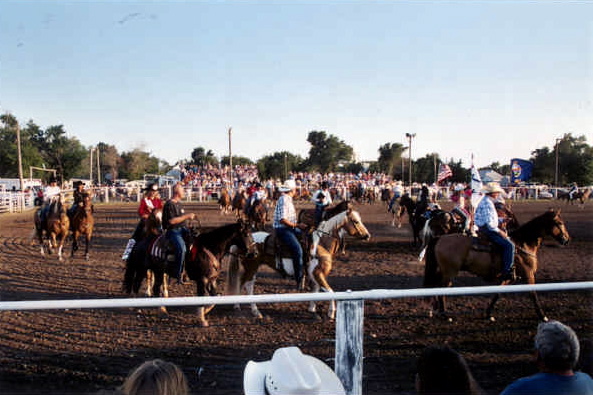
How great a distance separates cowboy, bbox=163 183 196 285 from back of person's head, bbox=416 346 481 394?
5.32 m

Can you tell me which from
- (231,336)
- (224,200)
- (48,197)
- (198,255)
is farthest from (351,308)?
(224,200)

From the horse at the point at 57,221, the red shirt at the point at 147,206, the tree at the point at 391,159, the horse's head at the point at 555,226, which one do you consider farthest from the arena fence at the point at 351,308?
the tree at the point at 391,159

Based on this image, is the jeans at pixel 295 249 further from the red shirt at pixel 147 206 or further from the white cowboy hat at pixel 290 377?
the white cowboy hat at pixel 290 377

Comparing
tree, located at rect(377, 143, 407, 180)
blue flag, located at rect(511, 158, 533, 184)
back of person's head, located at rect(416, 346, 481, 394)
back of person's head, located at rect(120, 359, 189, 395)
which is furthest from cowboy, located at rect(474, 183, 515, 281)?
tree, located at rect(377, 143, 407, 180)

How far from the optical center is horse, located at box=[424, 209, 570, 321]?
269 inches

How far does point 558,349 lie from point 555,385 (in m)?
0.17

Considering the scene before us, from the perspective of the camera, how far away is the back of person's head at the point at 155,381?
1591mm

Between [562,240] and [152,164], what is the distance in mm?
73573

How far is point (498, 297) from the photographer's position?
693 centimetres

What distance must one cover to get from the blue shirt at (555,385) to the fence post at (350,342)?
83cm

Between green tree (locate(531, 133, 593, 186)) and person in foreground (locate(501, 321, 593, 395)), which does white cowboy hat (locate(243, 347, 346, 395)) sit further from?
green tree (locate(531, 133, 593, 186))

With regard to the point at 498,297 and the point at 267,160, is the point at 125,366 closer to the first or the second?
the point at 498,297

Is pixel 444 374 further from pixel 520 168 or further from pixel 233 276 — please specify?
pixel 520 168

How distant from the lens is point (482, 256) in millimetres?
6867
